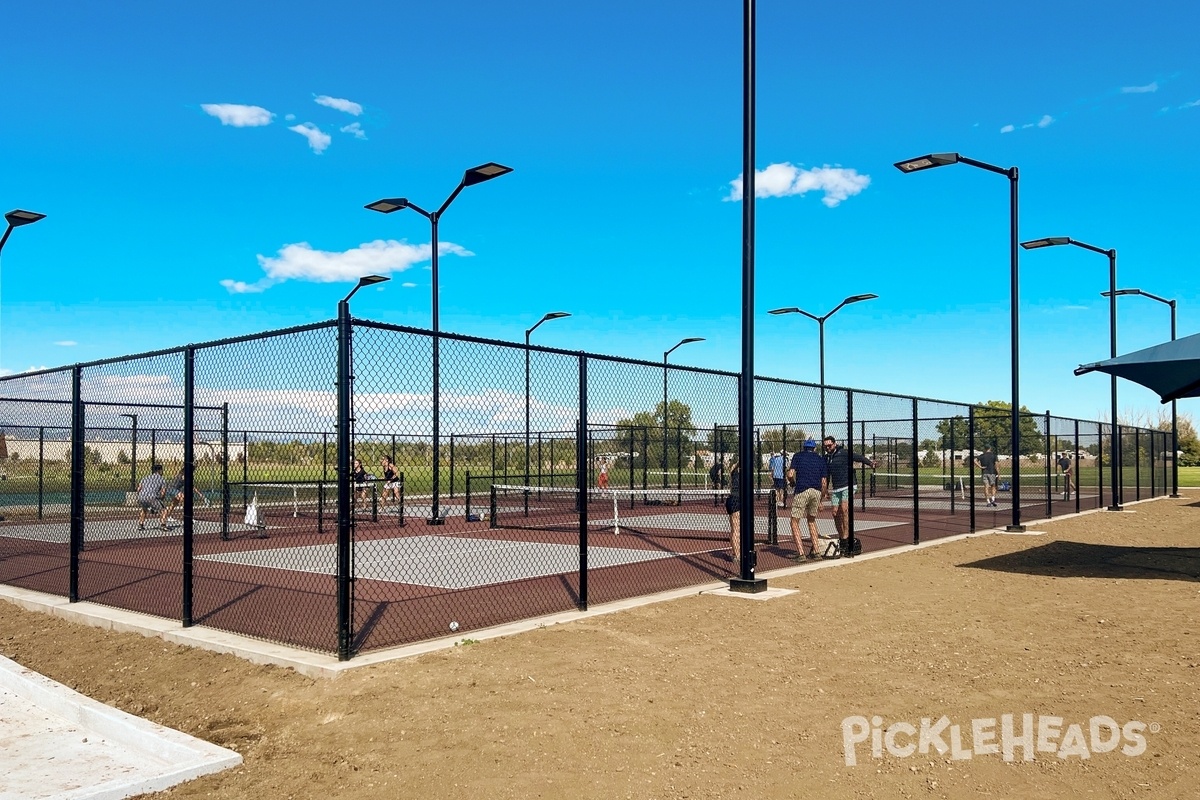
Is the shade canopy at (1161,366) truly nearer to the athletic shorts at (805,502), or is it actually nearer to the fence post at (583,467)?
the athletic shorts at (805,502)

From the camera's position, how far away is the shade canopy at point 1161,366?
10.4m

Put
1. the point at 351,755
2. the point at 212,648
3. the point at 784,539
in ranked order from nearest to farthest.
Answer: the point at 351,755 → the point at 212,648 → the point at 784,539

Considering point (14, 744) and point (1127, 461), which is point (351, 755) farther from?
point (1127, 461)

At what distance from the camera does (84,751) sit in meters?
5.35

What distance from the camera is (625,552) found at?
13.7 metres

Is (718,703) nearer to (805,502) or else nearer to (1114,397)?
(805,502)

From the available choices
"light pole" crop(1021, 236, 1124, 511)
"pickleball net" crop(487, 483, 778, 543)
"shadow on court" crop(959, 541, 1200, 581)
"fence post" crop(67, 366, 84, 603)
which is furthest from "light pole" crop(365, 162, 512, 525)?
"light pole" crop(1021, 236, 1124, 511)

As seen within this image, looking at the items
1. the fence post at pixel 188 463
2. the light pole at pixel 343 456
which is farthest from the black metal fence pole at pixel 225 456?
the light pole at pixel 343 456

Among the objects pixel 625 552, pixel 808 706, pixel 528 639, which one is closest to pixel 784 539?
pixel 625 552

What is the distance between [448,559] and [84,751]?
7698 mm

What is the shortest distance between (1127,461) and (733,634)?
43.6 m

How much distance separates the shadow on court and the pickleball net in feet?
11.4

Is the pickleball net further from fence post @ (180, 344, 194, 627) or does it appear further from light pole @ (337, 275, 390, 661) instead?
light pole @ (337, 275, 390, 661)

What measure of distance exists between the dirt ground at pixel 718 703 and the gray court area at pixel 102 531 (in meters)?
8.31
